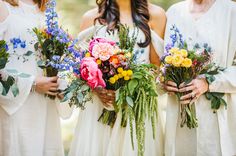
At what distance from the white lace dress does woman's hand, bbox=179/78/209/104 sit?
0.38 meters

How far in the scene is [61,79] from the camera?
13.1 feet

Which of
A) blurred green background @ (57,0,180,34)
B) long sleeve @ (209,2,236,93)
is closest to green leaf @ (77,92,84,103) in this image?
long sleeve @ (209,2,236,93)

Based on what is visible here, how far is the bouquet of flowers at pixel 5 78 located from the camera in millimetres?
3412

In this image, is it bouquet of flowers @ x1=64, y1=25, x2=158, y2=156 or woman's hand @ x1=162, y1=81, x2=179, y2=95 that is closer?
bouquet of flowers @ x1=64, y1=25, x2=158, y2=156

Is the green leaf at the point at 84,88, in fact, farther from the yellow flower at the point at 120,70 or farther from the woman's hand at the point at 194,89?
the woman's hand at the point at 194,89

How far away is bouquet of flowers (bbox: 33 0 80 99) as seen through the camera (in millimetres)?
3744

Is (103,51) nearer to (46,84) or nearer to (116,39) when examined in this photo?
(116,39)

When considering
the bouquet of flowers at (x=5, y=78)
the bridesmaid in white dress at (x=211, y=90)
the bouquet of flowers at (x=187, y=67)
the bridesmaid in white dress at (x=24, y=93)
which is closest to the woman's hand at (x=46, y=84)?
the bridesmaid in white dress at (x=24, y=93)

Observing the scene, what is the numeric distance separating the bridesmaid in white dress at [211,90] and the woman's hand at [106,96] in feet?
1.70

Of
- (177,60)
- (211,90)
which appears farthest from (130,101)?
(211,90)

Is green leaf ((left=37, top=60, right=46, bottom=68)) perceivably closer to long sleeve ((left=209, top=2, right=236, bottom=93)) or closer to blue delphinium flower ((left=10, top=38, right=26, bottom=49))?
blue delphinium flower ((left=10, top=38, right=26, bottom=49))

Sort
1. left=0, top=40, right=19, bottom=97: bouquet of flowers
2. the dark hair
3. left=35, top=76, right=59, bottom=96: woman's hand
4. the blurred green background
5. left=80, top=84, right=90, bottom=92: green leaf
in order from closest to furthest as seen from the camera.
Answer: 1. left=0, top=40, right=19, bottom=97: bouquet of flowers
2. left=80, top=84, right=90, bottom=92: green leaf
3. left=35, top=76, right=59, bottom=96: woman's hand
4. the dark hair
5. the blurred green background

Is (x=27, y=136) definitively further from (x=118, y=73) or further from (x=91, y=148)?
(x=118, y=73)

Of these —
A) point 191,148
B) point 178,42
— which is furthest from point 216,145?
point 178,42
